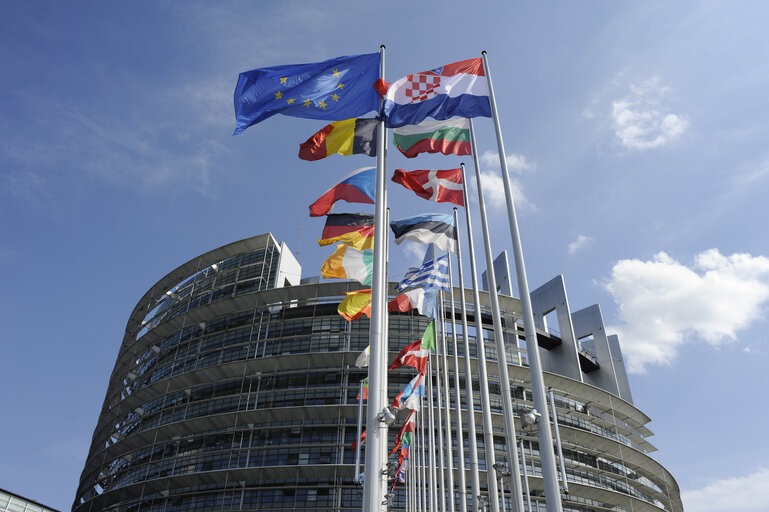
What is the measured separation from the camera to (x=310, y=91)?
15.8 m

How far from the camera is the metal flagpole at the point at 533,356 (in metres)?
10.9

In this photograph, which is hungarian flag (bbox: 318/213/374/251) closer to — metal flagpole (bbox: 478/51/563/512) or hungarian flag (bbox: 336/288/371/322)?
hungarian flag (bbox: 336/288/371/322)

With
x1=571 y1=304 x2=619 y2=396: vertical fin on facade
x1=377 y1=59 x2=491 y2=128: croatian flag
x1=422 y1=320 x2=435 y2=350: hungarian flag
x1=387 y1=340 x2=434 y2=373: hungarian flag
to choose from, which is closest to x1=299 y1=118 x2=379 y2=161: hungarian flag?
x1=377 y1=59 x2=491 y2=128: croatian flag

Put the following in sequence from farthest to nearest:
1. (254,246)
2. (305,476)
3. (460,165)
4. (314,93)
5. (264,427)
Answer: (254,246), (264,427), (305,476), (460,165), (314,93)

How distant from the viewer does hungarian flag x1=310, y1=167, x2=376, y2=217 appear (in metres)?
17.5

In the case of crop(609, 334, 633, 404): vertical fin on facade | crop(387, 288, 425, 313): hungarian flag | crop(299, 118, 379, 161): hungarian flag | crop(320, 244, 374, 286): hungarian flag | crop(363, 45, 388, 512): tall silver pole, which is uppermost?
crop(609, 334, 633, 404): vertical fin on facade

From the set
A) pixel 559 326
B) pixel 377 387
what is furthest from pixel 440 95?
pixel 559 326

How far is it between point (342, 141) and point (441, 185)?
16.7ft

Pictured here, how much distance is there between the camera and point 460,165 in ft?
68.0

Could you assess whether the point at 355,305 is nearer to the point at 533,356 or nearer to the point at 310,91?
the point at 310,91

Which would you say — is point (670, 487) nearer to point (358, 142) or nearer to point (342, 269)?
point (342, 269)

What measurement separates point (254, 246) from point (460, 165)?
3952 cm

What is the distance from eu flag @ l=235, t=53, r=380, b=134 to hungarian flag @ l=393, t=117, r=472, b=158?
240cm

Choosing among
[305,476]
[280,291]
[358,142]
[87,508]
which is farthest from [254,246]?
[358,142]
